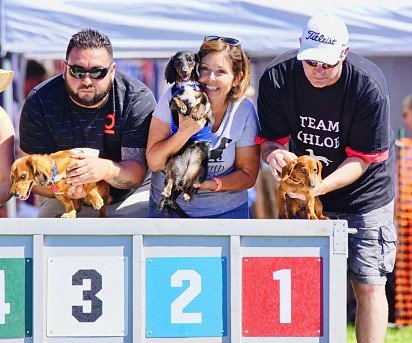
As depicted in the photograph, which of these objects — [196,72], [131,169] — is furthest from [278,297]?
[196,72]

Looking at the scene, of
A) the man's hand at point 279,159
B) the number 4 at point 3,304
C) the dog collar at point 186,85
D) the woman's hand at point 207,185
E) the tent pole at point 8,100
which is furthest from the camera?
the tent pole at point 8,100

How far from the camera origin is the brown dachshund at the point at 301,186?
430cm

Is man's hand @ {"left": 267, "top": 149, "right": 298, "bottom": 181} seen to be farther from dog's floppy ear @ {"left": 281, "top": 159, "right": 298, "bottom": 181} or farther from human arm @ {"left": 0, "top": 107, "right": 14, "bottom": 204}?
human arm @ {"left": 0, "top": 107, "right": 14, "bottom": 204}

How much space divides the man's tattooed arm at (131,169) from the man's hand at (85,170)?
0.54ft

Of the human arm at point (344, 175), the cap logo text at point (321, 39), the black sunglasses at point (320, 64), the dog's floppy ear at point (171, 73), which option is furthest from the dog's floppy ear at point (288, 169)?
the dog's floppy ear at point (171, 73)

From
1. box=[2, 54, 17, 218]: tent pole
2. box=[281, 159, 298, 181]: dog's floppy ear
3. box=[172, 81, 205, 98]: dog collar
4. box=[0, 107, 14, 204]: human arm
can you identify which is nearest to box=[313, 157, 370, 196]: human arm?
box=[281, 159, 298, 181]: dog's floppy ear

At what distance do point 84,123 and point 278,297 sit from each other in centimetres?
143

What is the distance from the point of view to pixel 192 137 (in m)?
4.54

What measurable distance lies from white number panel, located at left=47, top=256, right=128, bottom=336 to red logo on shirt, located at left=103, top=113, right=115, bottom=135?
3.26ft

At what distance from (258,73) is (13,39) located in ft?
7.90

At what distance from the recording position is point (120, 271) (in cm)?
392

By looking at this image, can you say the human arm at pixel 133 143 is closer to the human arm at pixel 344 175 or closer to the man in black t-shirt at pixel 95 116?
the man in black t-shirt at pixel 95 116

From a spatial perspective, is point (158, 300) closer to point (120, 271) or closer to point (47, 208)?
point (120, 271)

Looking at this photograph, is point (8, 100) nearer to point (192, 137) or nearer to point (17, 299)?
point (192, 137)
